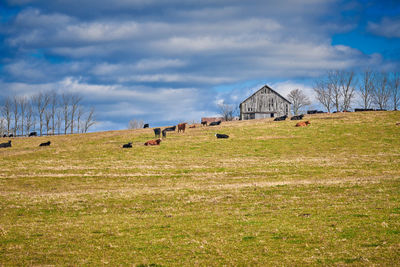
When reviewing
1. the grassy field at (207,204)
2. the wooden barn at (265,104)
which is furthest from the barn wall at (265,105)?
the grassy field at (207,204)

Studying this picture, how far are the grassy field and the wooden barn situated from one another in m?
52.7

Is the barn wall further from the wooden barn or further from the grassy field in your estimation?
the grassy field

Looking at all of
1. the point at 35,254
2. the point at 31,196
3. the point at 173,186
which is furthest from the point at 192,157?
the point at 35,254

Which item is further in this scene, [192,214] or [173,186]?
[173,186]

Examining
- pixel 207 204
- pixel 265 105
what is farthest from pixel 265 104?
pixel 207 204

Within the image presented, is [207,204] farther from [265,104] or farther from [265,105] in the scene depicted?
[265,104]

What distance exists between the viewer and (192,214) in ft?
58.7

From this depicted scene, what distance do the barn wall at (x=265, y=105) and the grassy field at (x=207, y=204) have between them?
173ft

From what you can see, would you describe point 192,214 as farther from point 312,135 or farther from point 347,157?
point 312,135

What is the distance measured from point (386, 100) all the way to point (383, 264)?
122570 mm

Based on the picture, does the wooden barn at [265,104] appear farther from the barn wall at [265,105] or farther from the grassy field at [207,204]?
the grassy field at [207,204]

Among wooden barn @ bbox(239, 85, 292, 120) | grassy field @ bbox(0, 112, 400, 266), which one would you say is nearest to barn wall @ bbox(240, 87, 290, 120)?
wooden barn @ bbox(239, 85, 292, 120)

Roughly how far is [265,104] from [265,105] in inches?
11.6

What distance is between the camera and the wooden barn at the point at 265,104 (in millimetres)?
101750
